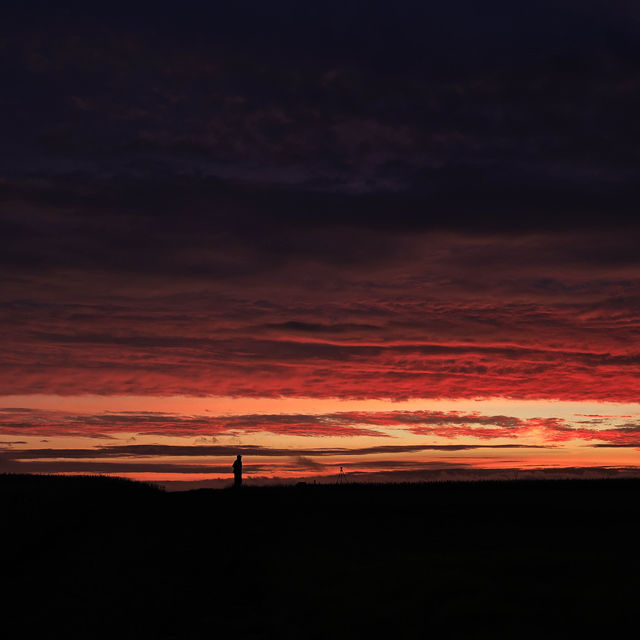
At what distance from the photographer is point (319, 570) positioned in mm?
18203

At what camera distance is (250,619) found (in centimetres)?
A: 1370

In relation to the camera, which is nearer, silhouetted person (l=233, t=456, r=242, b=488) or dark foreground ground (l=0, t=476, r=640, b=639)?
dark foreground ground (l=0, t=476, r=640, b=639)

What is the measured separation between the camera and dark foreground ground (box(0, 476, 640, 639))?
13.1m

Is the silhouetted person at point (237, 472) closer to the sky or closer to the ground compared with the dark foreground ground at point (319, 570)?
closer to the sky

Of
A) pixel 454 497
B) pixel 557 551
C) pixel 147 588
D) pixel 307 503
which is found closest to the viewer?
pixel 147 588

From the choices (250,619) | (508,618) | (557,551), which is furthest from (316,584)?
(557,551)

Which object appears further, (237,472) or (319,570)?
(237,472)

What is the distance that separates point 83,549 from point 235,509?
40.8 ft

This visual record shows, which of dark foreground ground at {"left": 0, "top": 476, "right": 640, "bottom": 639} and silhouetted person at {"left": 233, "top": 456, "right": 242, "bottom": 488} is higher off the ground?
silhouetted person at {"left": 233, "top": 456, "right": 242, "bottom": 488}

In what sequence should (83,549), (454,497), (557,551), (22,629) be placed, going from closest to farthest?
(22,629) < (557,551) < (83,549) < (454,497)

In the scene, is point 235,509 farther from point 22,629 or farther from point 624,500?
point 22,629

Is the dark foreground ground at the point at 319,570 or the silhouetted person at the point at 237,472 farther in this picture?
the silhouetted person at the point at 237,472

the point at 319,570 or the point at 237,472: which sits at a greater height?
the point at 237,472

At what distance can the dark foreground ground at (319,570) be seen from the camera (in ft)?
43.1
